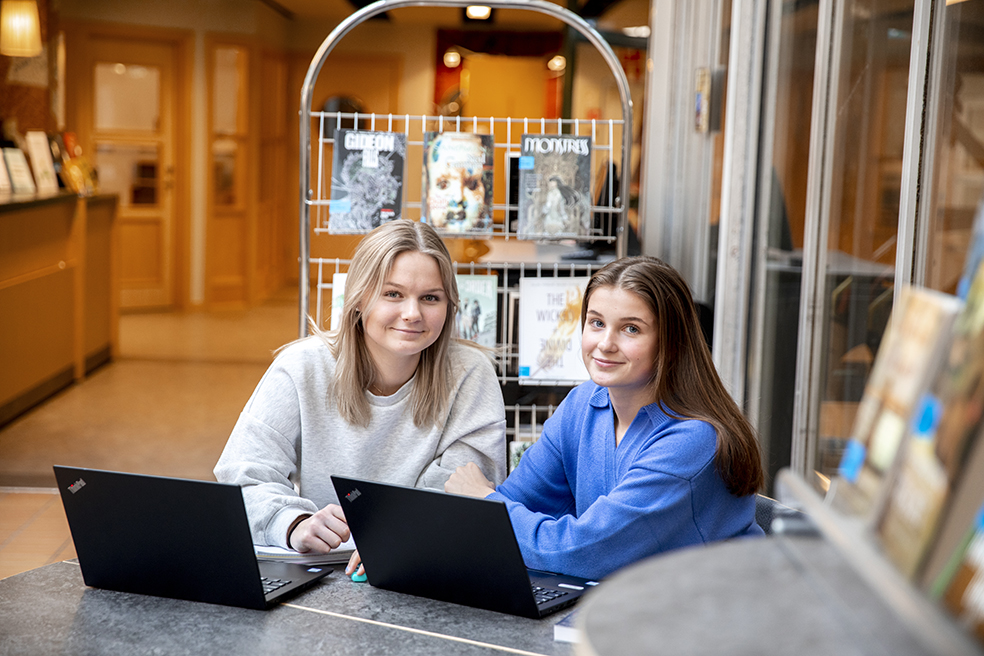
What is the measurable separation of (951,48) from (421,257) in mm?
967

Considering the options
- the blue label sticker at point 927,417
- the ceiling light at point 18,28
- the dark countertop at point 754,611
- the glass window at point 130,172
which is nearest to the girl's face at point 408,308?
the dark countertop at point 754,611

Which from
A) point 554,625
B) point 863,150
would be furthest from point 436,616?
point 863,150

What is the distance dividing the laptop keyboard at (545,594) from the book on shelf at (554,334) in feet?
3.82

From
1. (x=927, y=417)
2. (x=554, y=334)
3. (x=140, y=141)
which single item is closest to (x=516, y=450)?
(x=554, y=334)

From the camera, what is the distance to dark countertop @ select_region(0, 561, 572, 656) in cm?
112

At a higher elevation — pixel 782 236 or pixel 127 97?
pixel 127 97

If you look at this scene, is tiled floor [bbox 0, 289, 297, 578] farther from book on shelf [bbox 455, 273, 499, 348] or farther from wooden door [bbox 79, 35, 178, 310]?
book on shelf [bbox 455, 273, 499, 348]

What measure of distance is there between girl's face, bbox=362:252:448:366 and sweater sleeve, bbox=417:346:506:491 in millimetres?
130

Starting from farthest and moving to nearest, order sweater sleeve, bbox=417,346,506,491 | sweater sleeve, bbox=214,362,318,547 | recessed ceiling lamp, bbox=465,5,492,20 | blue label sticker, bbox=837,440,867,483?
recessed ceiling lamp, bbox=465,5,492,20 → sweater sleeve, bbox=417,346,506,491 → sweater sleeve, bbox=214,362,318,547 → blue label sticker, bbox=837,440,867,483

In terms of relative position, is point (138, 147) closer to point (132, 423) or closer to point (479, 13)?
point (479, 13)

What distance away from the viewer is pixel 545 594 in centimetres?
129

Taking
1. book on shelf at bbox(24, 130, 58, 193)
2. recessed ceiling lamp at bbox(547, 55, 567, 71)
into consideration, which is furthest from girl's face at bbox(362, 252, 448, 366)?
recessed ceiling lamp at bbox(547, 55, 567, 71)

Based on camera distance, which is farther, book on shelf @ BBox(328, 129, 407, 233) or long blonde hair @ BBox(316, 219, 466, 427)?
book on shelf @ BBox(328, 129, 407, 233)

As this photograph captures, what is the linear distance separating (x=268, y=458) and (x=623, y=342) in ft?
2.20
